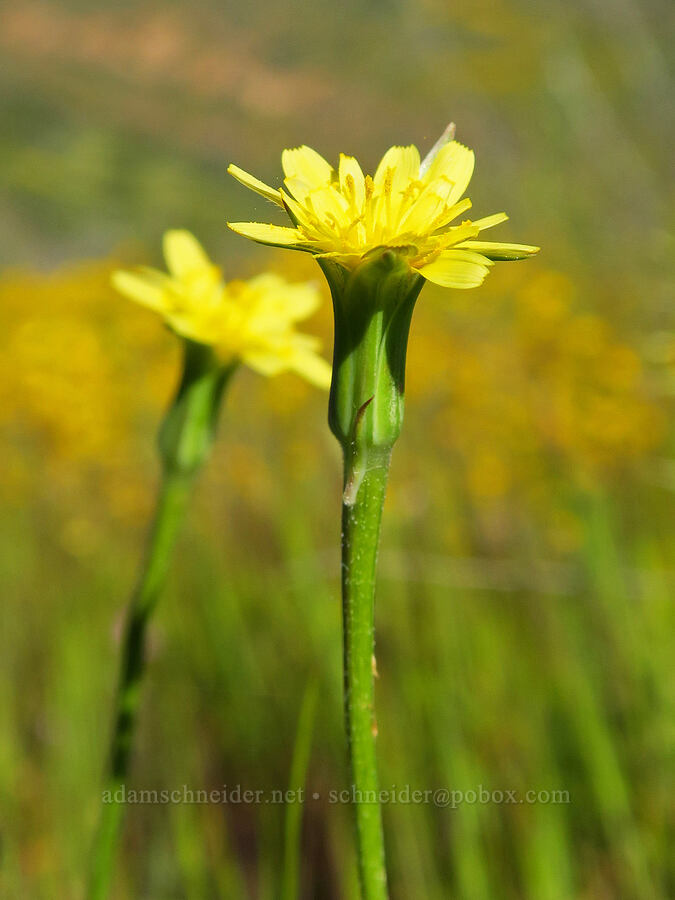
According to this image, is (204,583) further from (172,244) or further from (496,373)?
(172,244)

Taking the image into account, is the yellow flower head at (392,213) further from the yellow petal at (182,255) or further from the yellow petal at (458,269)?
the yellow petal at (182,255)

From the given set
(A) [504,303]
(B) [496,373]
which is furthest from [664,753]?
(A) [504,303]

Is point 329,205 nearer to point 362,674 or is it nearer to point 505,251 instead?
point 505,251

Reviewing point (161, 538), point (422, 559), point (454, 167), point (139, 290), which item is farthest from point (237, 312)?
point (422, 559)

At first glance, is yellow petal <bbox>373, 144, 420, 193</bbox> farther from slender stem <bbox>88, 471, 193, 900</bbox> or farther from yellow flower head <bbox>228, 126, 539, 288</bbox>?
slender stem <bbox>88, 471, 193, 900</bbox>

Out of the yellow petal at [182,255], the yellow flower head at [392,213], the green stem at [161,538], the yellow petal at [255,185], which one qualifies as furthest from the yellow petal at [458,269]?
the yellow petal at [182,255]
